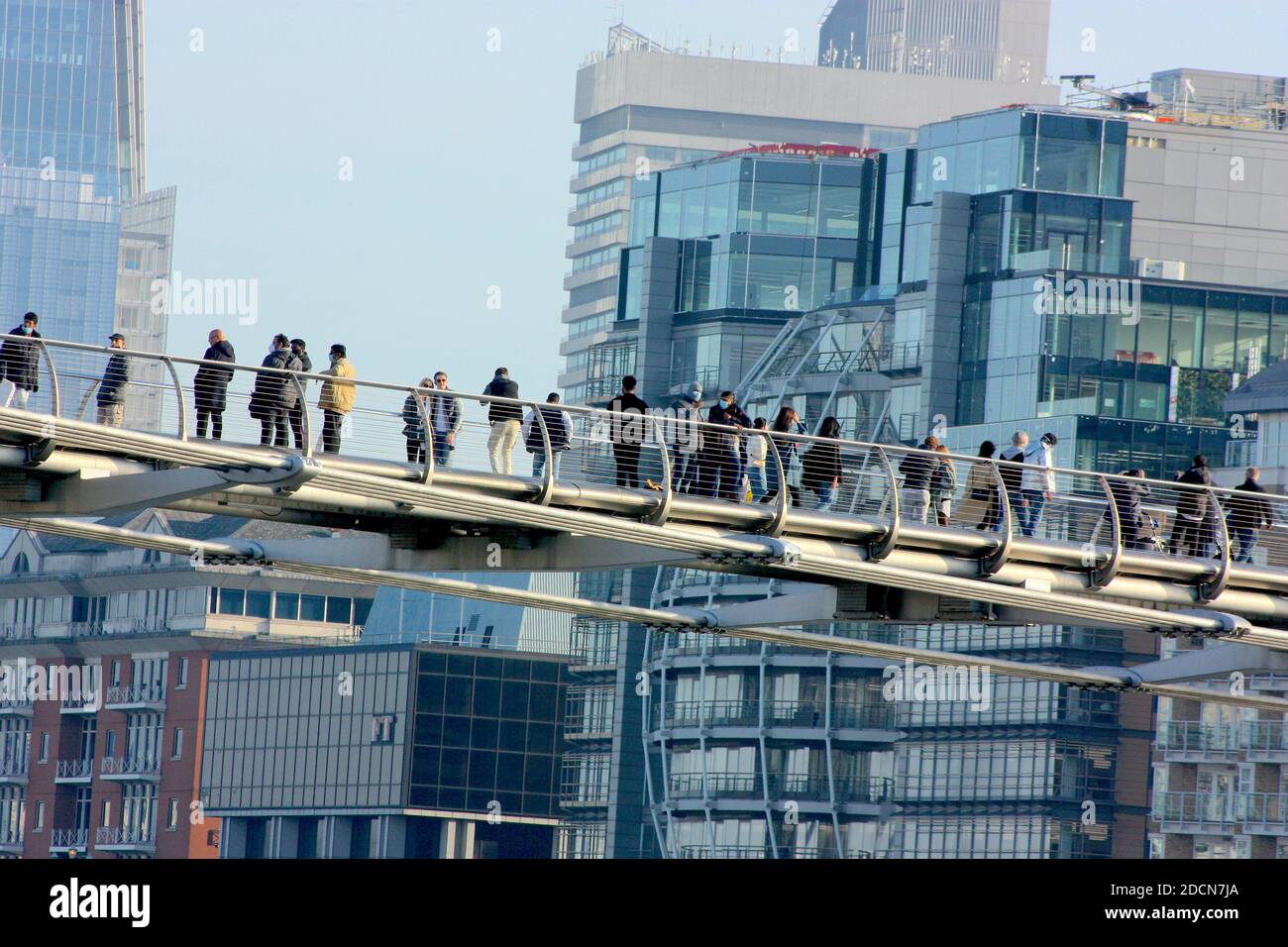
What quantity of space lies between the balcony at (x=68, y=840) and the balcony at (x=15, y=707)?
27.5 feet

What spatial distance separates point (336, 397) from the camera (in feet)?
129

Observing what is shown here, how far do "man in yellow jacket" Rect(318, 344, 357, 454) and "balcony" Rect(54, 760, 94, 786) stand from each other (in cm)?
11636

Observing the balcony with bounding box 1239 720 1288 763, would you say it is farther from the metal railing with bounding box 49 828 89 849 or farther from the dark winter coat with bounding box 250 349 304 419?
the metal railing with bounding box 49 828 89 849

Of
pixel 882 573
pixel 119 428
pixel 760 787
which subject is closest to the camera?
pixel 119 428

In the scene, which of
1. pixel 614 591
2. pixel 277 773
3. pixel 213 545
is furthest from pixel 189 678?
pixel 213 545

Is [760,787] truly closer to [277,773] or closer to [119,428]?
[277,773]

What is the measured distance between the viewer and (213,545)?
141 ft

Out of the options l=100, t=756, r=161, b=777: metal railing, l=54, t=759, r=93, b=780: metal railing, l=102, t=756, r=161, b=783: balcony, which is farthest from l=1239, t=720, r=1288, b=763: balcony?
l=54, t=759, r=93, b=780: metal railing

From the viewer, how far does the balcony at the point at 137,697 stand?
15050cm

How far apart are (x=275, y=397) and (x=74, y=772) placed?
119 m

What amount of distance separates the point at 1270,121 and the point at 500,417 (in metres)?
103

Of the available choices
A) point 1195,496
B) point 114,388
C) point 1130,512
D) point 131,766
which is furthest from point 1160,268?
point 114,388

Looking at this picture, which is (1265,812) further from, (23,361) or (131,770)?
(131,770)

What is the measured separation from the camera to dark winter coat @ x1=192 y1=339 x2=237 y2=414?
1508 inches
